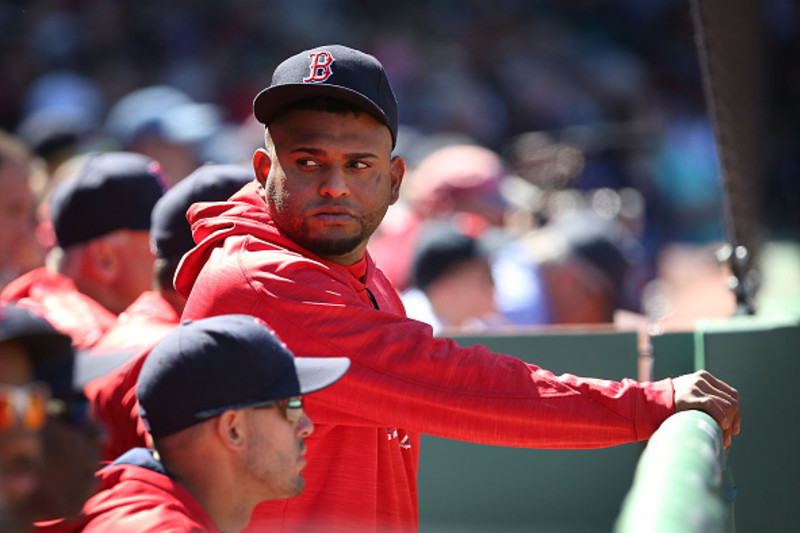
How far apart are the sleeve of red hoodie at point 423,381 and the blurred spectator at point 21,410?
23.1 inches

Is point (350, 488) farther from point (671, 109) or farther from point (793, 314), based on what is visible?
point (671, 109)

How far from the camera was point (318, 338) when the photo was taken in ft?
7.31

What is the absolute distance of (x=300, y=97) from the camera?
240 centimetres

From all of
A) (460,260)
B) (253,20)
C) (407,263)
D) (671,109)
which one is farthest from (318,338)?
(253,20)

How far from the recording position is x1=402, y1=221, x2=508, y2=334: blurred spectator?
573 centimetres

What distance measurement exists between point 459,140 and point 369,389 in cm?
1018

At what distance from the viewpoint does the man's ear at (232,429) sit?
210 cm

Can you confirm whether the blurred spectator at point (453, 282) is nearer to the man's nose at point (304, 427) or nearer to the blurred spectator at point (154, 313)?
the blurred spectator at point (154, 313)

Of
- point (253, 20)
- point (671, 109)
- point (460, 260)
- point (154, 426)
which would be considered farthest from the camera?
point (253, 20)

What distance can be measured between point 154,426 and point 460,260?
3743 millimetres

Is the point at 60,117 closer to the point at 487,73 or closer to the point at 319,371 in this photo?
the point at 319,371

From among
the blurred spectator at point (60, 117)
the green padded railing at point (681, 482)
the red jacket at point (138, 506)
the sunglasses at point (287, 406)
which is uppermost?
the blurred spectator at point (60, 117)

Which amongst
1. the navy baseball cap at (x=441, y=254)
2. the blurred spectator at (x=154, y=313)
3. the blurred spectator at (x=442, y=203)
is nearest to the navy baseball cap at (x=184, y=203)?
the blurred spectator at (x=154, y=313)

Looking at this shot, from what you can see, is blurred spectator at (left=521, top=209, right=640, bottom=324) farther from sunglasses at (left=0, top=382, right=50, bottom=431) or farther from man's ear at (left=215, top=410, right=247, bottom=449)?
sunglasses at (left=0, top=382, right=50, bottom=431)
